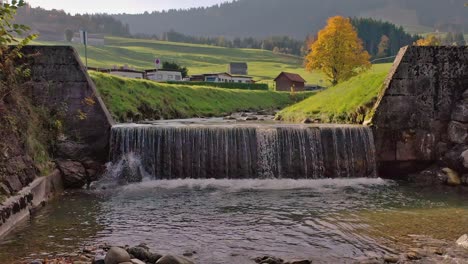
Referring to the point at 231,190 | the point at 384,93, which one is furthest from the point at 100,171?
the point at 384,93

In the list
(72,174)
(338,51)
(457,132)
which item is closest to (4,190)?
(72,174)

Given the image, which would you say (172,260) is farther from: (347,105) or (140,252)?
Result: (347,105)

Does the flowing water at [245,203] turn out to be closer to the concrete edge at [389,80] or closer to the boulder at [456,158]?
the concrete edge at [389,80]

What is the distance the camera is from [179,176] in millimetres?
20391

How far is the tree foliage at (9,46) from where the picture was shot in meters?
11.5

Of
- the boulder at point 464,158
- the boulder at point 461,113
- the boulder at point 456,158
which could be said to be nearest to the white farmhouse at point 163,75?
the boulder at point 461,113

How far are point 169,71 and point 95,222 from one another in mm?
70860

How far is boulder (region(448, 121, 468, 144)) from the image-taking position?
2039cm

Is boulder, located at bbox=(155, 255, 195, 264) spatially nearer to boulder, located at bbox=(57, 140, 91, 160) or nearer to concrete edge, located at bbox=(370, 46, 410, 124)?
boulder, located at bbox=(57, 140, 91, 160)

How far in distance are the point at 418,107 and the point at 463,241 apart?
37.8 ft

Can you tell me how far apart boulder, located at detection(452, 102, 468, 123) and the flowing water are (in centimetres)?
399

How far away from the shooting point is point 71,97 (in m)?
20.2

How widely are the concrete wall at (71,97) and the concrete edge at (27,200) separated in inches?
108

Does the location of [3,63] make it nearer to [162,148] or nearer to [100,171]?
[100,171]
